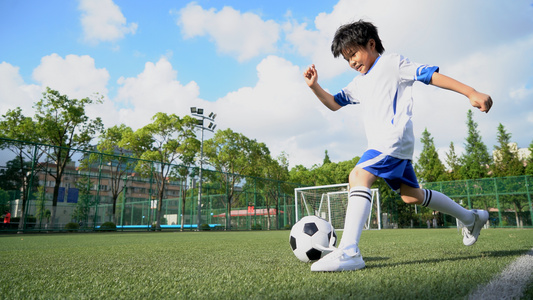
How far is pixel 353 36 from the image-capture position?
2.54 meters

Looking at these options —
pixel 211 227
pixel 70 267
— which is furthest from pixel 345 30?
pixel 211 227

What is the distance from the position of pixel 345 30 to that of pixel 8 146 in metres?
15.8

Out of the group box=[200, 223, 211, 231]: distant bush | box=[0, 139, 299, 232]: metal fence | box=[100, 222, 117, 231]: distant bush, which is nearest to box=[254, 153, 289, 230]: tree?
box=[0, 139, 299, 232]: metal fence

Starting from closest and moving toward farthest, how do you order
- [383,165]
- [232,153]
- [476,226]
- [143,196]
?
[383,165] → [476,226] → [143,196] → [232,153]

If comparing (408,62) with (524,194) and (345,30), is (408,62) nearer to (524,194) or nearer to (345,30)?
(345,30)

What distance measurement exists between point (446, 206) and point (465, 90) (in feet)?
3.53

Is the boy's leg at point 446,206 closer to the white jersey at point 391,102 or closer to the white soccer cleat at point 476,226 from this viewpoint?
the white soccer cleat at point 476,226

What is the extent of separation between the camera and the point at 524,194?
21016mm

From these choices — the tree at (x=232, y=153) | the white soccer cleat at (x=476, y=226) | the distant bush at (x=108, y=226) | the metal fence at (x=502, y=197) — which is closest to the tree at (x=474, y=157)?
the metal fence at (x=502, y=197)

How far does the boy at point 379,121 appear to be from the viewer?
217 centimetres

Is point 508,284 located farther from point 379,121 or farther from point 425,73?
point 425,73

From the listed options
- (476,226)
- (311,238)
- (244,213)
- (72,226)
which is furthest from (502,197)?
(72,226)

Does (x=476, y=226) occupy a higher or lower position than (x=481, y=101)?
lower

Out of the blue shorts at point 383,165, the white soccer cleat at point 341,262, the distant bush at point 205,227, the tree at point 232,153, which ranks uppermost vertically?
the tree at point 232,153
